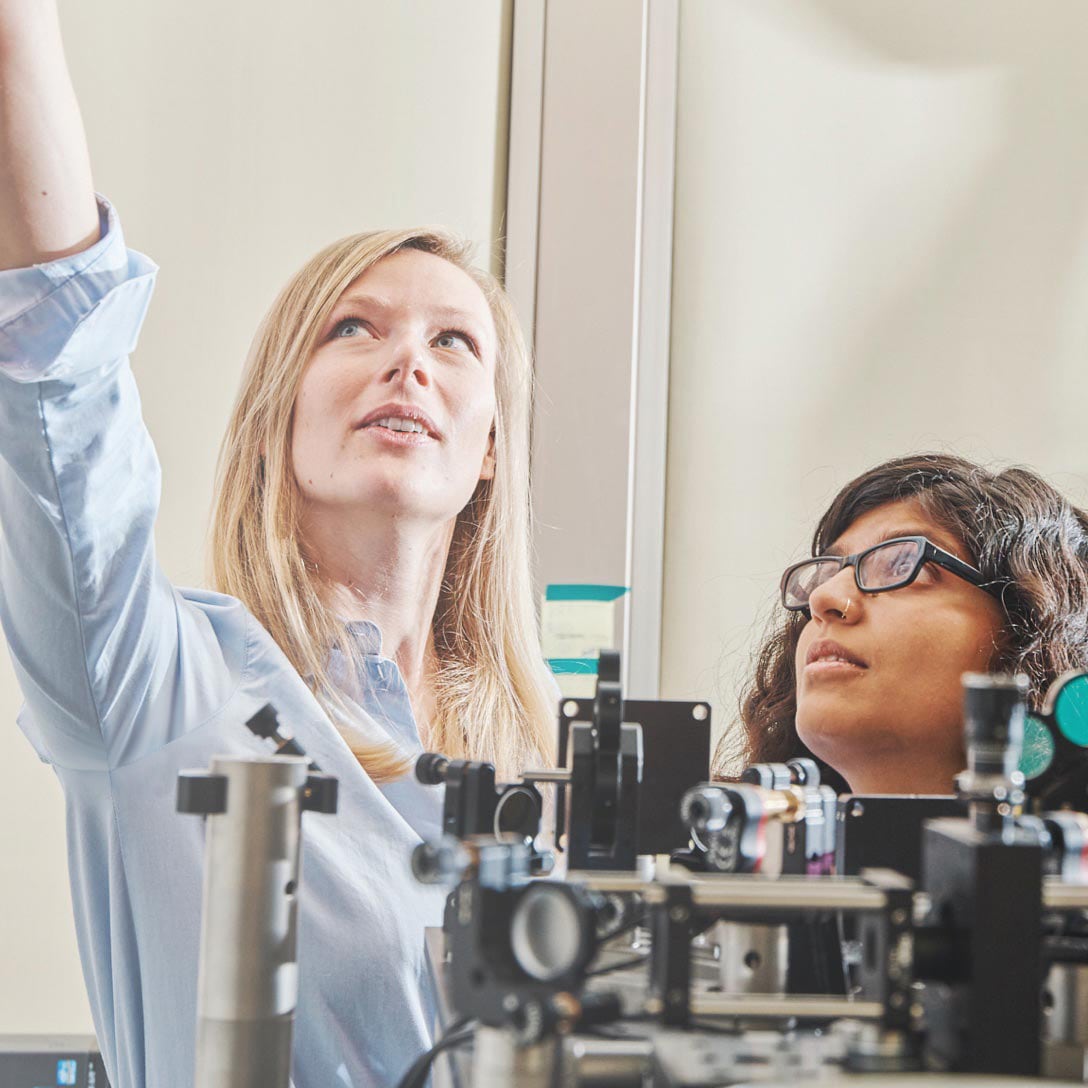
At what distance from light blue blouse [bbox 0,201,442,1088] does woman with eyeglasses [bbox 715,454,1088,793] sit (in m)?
0.49

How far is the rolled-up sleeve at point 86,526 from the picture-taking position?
847 mm

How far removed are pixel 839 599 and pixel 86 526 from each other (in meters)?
0.79

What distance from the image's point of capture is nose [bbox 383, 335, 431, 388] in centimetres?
157

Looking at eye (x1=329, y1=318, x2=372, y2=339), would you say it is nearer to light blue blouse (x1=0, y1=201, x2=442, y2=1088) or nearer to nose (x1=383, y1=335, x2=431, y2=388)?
nose (x1=383, y1=335, x2=431, y2=388)

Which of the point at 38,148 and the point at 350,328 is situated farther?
the point at 350,328

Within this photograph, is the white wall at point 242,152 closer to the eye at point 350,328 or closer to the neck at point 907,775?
the eye at point 350,328

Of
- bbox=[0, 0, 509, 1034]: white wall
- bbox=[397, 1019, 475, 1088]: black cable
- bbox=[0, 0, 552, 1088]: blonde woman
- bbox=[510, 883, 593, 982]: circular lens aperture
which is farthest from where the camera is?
bbox=[0, 0, 509, 1034]: white wall

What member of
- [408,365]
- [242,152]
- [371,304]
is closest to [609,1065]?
[408,365]

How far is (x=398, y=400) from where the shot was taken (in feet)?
5.07

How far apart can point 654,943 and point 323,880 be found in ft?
2.33

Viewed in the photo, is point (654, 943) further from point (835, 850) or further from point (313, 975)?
point (313, 975)

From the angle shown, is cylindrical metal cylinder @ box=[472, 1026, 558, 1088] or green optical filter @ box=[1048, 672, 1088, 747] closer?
cylindrical metal cylinder @ box=[472, 1026, 558, 1088]

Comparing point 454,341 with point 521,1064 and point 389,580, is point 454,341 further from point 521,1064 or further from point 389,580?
point 521,1064

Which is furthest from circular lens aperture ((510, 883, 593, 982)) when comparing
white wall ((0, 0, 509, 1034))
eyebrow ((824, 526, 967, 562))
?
white wall ((0, 0, 509, 1034))
